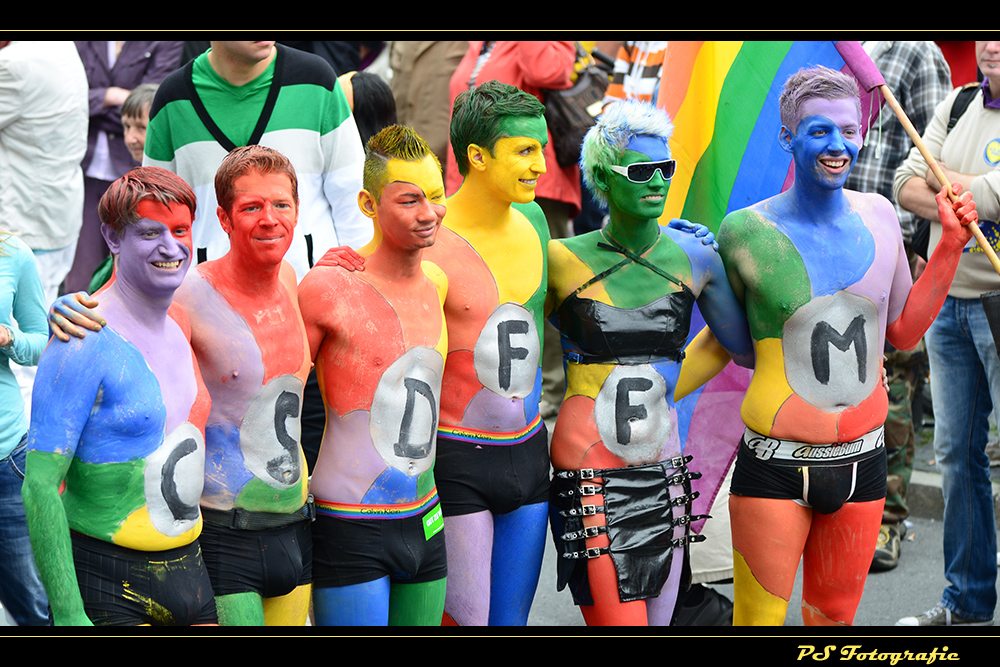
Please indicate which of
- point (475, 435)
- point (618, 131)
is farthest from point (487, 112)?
point (475, 435)

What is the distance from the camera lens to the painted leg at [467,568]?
3553 millimetres

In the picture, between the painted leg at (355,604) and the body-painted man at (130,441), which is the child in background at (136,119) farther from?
the painted leg at (355,604)

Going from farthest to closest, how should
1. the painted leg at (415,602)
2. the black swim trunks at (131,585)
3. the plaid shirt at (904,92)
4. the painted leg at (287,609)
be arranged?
1. the plaid shirt at (904,92)
2. the painted leg at (415,602)
3. the painted leg at (287,609)
4. the black swim trunks at (131,585)

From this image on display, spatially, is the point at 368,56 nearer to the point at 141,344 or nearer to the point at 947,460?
the point at 947,460

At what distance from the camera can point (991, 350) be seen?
15.1 ft

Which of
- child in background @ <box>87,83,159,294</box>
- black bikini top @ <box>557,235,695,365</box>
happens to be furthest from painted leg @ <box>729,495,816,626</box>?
child in background @ <box>87,83,159,294</box>

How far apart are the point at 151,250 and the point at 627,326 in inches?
59.6

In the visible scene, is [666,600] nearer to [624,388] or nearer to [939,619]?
[624,388]

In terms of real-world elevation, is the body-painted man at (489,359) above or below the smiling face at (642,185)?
below

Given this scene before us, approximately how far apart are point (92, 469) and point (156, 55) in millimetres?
5221

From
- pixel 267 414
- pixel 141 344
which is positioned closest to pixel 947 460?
pixel 267 414

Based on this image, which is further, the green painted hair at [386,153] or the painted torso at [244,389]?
the green painted hair at [386,153]

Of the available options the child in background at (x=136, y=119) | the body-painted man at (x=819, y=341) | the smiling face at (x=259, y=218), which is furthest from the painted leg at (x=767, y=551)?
the child in background at (x=136, y=119)

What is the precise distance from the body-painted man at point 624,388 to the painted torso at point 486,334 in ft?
0.54
